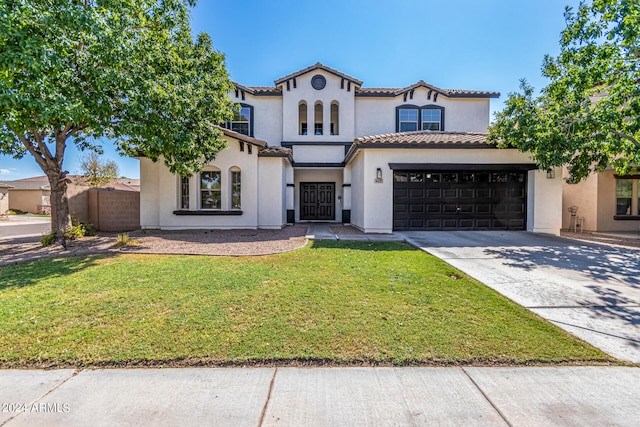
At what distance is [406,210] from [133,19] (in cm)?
1166

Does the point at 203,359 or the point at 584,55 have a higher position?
the point at 584,55

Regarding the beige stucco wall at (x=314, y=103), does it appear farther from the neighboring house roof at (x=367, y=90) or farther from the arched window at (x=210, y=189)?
the arched window at (x=210, y=189)

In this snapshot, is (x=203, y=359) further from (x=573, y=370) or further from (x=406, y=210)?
(x=406, y=210)

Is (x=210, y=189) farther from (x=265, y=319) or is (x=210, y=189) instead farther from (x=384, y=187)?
(x=265, y=319)

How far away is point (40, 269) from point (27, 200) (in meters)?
38.7

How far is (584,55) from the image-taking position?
10164mm

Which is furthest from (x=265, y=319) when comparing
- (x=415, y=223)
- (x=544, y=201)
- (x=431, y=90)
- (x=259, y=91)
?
(x=431, y=90)

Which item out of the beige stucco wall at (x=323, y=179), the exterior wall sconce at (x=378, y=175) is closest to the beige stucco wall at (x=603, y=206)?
the exterior wall sconce at (x=378, y=175)

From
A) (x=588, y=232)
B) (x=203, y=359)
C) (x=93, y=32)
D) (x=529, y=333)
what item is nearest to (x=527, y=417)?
(x=529, y=333)

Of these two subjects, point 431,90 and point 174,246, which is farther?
point 431,90

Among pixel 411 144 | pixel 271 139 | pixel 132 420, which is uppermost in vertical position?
pixel 271 139

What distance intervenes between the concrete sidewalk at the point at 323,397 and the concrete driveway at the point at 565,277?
1.09 meters

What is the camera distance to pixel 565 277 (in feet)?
20.3

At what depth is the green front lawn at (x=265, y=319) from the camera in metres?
3.27
